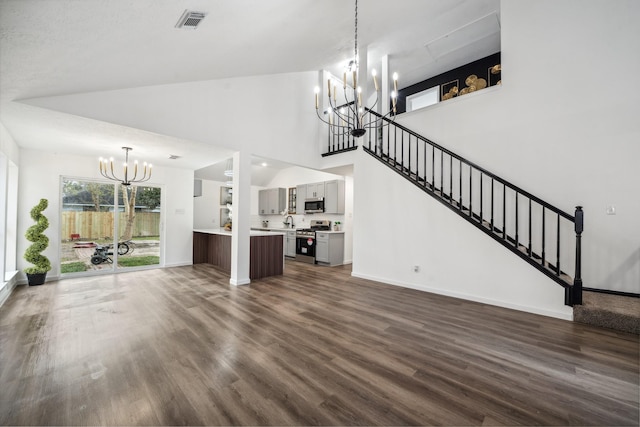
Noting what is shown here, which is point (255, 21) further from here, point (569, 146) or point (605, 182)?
point (605, 182)

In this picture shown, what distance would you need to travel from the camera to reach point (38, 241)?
450cm

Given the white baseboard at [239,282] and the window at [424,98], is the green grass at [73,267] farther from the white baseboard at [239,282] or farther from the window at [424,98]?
the window at [424,98]

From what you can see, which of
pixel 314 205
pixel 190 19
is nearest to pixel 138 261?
pixel 314 205

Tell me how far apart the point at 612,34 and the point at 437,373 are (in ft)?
16.3

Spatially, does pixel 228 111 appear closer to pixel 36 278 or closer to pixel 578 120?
pixel 36 278

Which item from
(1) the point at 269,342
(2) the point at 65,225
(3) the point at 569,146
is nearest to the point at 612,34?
(3) the point at 569,146

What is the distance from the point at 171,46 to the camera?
260 cm

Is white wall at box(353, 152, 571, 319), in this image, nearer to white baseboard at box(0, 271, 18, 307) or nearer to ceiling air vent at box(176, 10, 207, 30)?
ceiling air vent at box(176, 10, 207, 30)

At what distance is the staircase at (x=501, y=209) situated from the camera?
326 cm

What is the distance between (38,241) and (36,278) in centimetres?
68

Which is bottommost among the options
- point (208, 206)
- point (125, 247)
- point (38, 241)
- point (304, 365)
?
point (304, 365)

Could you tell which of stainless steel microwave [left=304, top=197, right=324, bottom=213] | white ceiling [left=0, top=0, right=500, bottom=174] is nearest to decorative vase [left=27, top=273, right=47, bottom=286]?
white ceiling [left=0, top=0, right=500, bottom=174]

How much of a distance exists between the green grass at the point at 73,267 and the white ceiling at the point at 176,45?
2412 mm

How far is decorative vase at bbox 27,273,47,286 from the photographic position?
445 cm
